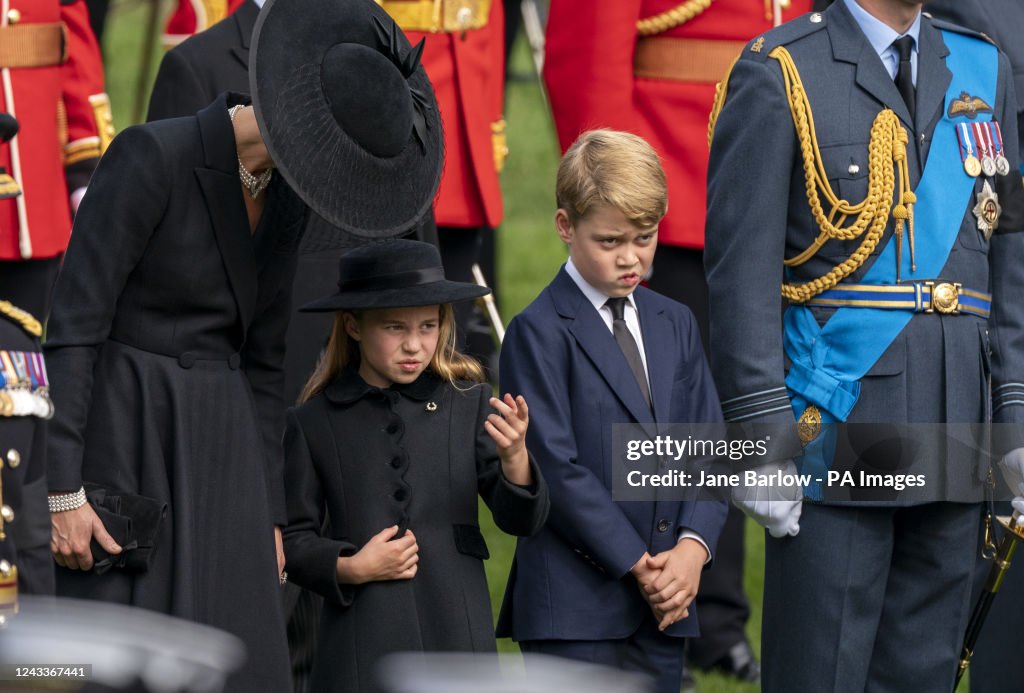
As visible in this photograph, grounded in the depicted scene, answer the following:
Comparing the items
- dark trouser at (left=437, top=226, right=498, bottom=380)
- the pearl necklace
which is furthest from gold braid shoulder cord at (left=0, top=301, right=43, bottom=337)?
dark trouser at (left=437, top=226, right=498, bottom=380)

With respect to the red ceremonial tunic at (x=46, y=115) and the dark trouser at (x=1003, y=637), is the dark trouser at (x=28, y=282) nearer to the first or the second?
the red ceremonial tunic at (x=46, y=115)

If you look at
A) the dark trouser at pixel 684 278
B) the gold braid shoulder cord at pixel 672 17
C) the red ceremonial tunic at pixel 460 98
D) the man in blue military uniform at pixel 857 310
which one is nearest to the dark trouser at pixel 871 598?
the man in blue military uniform at pixel 857 310

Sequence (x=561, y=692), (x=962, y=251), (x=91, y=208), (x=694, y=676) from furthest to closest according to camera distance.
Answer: (x=694, y=676)
(x=962, y=251)
(x=91, y=208)
(x=561, y=692)

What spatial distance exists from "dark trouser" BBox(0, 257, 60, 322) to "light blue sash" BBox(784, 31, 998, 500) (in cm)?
280

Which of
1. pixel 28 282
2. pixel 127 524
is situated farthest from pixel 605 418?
pixel 28 282

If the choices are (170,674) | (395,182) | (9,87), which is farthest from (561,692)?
(9,87)

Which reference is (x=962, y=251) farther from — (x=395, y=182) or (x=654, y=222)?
(x=395, y=182)

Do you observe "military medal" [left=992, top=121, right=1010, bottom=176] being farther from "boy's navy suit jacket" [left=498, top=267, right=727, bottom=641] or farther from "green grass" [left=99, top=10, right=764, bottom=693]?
"green grass" [left=99, top=10, right=764, bottom=693]

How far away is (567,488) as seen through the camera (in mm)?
4547

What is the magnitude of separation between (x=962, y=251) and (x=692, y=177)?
1.86 m

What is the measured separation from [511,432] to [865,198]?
37.0 inches

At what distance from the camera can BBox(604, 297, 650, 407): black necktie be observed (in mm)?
4703

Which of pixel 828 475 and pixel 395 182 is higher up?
pixel 395 182

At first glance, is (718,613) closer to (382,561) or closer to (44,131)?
(382,561)
